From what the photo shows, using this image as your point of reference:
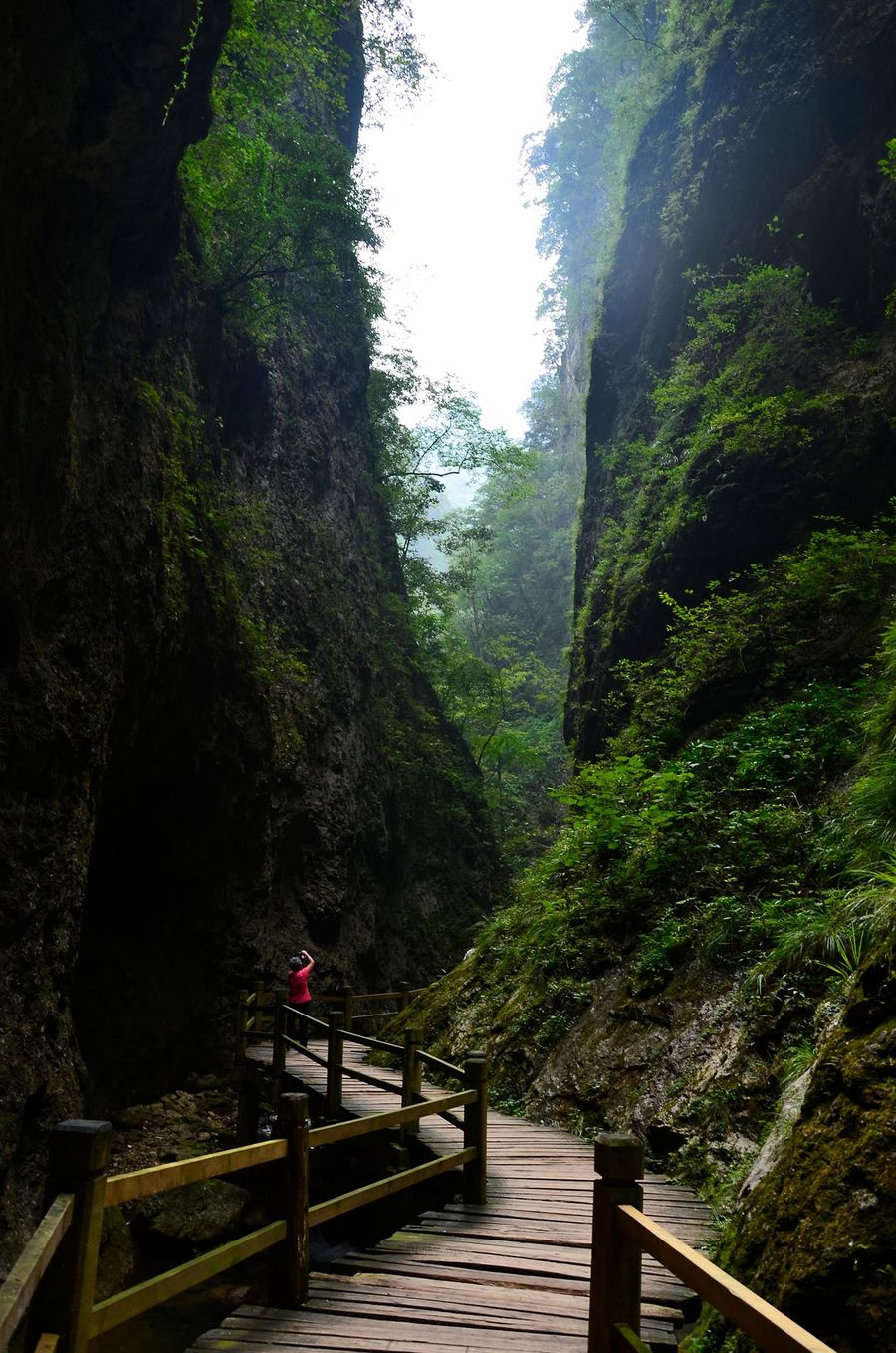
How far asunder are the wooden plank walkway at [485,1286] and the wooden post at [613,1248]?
3.70 ft

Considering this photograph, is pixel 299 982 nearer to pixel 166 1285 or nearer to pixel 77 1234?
pixel 166 1285

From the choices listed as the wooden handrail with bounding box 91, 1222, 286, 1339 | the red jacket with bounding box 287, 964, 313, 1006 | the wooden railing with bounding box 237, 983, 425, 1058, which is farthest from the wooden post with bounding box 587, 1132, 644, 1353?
the red jacket with bounding box 287, 964, 313, 1006

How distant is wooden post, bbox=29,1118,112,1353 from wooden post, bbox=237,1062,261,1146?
30.7 feet

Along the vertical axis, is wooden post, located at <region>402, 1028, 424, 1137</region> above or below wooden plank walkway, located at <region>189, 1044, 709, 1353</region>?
above

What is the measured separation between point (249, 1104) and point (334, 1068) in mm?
3613

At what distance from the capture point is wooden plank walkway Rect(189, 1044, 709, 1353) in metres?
3.73

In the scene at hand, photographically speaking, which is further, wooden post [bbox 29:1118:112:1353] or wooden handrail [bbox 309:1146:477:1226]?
wooden handrail [bbox 309:1146:477:1226]

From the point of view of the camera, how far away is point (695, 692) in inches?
546

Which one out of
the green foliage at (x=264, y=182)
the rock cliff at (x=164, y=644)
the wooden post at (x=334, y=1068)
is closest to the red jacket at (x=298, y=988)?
the rock cliff at (x=164, y=644)

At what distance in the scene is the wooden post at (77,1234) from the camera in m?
2.66

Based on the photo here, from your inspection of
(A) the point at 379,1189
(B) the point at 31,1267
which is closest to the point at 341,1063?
(A) the point at 379,1189

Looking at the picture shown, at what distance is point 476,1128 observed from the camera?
6277 millimetres

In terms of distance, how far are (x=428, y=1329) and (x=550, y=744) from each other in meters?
29.6

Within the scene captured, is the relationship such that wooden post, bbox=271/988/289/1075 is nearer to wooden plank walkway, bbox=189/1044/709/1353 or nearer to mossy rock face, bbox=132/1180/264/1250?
mossy rock face, bbox=132/1180/264/1250
